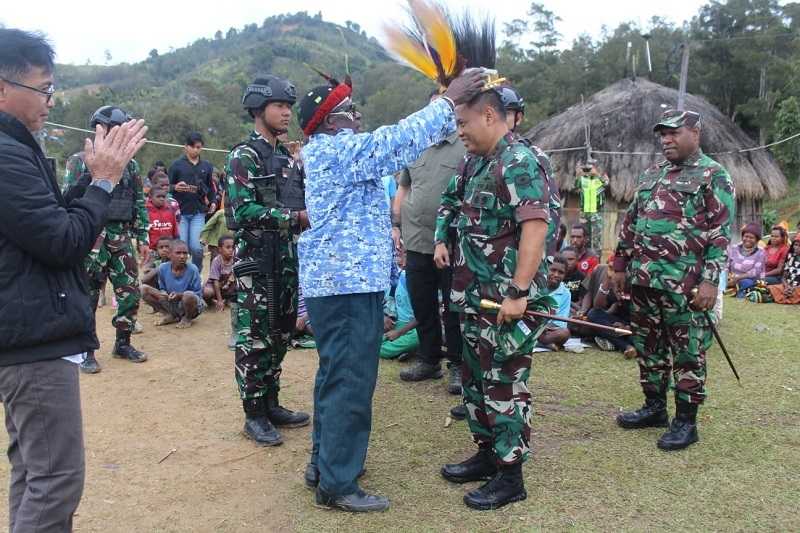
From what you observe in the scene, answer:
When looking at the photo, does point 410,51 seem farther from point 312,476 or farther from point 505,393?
point 312,476

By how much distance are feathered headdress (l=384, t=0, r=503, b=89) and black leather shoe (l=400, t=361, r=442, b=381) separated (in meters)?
2.81

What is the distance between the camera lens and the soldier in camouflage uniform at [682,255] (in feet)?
12.9

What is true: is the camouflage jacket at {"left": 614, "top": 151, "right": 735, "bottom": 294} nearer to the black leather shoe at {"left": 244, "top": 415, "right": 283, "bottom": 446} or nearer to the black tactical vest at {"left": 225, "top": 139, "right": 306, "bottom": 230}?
the black tactical vest at {"left": 225, "top": 139, "right": 306, "bottom": 230}

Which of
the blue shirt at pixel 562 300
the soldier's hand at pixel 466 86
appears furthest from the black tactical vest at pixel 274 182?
the blue shirt at pixel 562 300

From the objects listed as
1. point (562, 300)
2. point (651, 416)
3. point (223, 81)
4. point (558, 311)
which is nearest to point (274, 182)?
point (651, 416)

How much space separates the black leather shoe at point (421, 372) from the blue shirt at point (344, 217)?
230 cm

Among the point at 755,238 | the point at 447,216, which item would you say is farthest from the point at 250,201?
the point at 755,238

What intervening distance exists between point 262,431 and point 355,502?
1133mm

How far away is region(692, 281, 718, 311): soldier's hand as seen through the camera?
384cm

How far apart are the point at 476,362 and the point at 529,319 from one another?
41 cm

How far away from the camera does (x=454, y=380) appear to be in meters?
5.10

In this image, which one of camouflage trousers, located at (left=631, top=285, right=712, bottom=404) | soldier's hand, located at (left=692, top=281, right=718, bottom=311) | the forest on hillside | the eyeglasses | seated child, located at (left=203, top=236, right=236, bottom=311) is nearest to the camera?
the eyeglasses

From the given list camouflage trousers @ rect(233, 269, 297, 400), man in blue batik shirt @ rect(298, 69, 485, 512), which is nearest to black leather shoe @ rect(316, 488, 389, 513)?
man in blue batik shirt @ rect(298, 69, 485, 512)

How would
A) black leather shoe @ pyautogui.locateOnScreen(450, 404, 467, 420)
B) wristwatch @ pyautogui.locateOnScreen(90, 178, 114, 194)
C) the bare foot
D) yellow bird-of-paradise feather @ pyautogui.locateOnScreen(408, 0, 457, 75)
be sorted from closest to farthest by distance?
wristwatch @ pyautogui.locateOnScreen(90, 178, 114, 194) → yellow bird-of-paradise feather @ pyautogui.locateOnScreen(408, 0, 457, 75) → black leather shoe @ pyautogui.locateOnScreen(450, 404, 467, 420) → the bare foot
